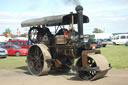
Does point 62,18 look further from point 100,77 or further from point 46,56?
point 100,77

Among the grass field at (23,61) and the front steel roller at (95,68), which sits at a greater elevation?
the front steel roller at (95,68)

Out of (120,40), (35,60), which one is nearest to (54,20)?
(35,60)

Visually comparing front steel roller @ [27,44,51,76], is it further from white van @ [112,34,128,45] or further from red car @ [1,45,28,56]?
white van @ [112,34,128,45]

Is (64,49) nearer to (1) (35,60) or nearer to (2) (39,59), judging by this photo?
(2) (39,59)

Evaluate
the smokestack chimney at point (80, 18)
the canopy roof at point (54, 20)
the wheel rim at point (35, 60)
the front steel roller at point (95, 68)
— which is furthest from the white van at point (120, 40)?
the smokestack chimney at point (80, 18)

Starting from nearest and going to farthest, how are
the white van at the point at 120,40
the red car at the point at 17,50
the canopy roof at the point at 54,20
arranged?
the canopy roof at the point at 54,20 < the red car at the point at 17,50 < the white van at the point at 120,40

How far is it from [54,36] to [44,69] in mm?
1438

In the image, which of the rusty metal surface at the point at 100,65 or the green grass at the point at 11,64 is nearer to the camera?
the rusty metal surface at the point at 100,65

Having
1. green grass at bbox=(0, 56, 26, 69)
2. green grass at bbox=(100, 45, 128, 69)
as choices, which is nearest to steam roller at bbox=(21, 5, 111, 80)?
green grass at bbox=(0, 56, 26, 69)

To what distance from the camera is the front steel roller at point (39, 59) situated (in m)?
8.98

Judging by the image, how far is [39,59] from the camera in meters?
9.43

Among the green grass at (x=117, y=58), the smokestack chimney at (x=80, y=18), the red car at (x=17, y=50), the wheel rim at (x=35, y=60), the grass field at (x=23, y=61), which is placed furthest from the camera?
the red car at (x=17, y=50)

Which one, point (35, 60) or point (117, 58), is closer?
point (35, 60)

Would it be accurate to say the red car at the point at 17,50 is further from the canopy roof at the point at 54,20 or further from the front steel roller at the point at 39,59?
the front steel roller at the point at 39,59
